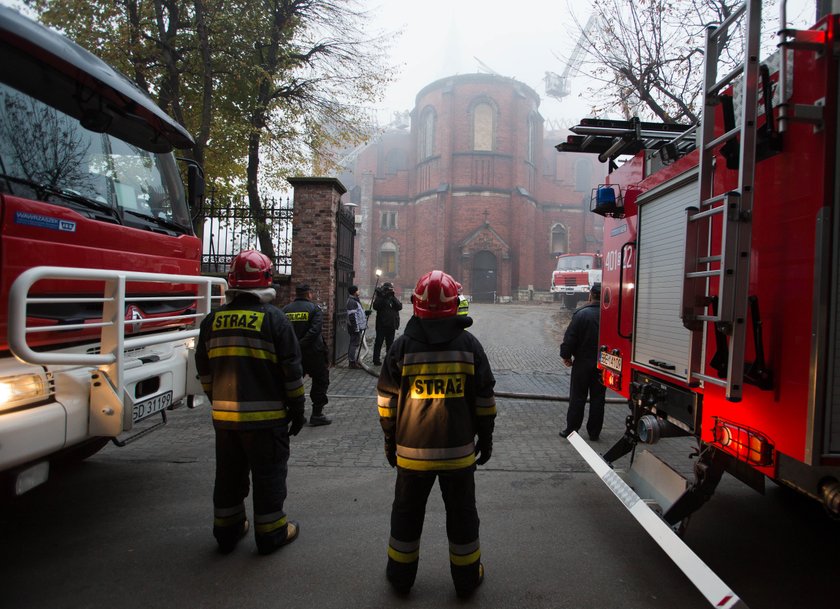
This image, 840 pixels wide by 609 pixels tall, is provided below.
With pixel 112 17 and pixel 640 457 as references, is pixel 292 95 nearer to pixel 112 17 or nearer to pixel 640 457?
pixel 112 17

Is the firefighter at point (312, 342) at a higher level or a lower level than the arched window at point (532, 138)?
lower

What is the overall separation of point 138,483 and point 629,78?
10.2 meters

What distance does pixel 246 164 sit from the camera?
11906 mm

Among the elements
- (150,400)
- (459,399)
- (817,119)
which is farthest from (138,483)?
(817,119)

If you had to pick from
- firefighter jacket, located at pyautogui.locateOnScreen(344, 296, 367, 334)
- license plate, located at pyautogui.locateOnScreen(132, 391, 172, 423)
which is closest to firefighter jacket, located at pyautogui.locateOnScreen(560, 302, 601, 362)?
license plate, located at pyautogui.locateOnScreen(132, 391, 172, 423)

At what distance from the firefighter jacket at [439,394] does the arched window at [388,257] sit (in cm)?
3454

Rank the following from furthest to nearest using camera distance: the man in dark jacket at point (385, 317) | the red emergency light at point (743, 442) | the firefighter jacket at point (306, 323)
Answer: the man in dark jacket at point (385, 317) → the firefighter jacket at point (306, 323) → the red emergency light at point (743, 442)

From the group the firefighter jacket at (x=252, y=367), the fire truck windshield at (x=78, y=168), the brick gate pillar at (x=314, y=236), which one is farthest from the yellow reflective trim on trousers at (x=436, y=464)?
the brick gate pillar at (x=314, y=236)

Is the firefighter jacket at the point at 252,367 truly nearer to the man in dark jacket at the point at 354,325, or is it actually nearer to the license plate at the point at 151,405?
the license plate at the point at 151,405

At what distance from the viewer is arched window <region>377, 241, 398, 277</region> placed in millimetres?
37062

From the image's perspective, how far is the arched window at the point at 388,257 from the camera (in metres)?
37.1

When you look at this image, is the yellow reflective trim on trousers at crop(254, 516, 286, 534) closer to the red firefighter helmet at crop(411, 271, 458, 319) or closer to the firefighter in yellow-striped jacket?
the firefighter in yellow-striped jacket

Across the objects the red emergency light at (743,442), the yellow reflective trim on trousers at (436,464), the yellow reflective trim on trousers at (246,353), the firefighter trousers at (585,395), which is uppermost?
the yellow reflective trim on trousers at (246,353)

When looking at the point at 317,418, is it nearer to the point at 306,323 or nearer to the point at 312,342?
the point at 312,342
